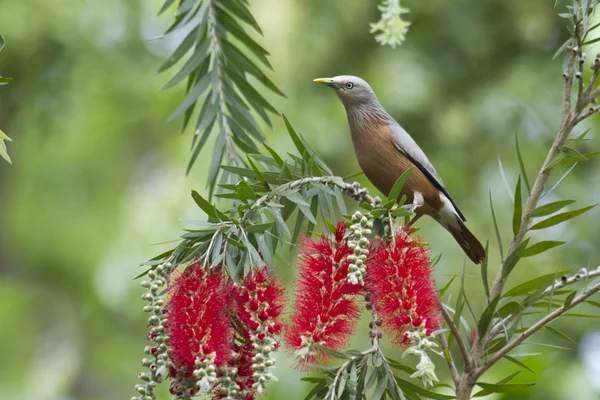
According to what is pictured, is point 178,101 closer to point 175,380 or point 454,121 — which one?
point 454,121

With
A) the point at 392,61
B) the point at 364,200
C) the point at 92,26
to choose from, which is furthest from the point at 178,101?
the point at 364,200

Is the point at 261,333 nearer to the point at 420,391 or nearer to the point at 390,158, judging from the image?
the point at 420,391

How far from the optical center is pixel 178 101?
22.5ft

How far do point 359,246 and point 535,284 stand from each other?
55 cm

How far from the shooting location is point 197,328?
1.62 m

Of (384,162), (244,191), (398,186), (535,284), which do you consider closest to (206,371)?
(244,191)

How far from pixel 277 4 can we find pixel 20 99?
2028 mm

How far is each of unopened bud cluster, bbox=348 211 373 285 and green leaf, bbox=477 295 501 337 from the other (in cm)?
38

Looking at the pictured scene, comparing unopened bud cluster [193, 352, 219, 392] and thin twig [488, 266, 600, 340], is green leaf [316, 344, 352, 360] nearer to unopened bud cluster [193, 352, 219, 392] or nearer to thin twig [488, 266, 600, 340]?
unopened bud cluster [193, 352, 219, 392]

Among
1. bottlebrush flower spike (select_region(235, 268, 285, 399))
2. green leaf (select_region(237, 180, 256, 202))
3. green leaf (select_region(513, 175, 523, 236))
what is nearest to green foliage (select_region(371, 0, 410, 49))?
green leaf (select_region(513, 175, 523, 236))

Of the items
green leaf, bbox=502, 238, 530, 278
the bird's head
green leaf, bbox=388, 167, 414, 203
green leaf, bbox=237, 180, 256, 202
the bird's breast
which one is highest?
the bird's head

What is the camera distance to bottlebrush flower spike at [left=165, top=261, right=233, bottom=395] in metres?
1.59

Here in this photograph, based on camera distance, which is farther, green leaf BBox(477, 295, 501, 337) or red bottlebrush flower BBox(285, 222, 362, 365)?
green leaf BBox(477, 295, 501, 337)

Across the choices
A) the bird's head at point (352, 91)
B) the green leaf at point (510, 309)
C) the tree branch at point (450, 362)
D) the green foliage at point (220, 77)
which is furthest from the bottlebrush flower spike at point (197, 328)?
the bird's head at point (352, 91)
